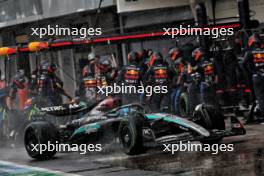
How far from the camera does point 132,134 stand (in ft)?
36.4

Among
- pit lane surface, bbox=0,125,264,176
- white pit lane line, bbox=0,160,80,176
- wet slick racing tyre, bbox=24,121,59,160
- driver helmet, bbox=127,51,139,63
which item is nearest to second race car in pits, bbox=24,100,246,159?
wet slick racing tyre, bbox=24,121,59,160

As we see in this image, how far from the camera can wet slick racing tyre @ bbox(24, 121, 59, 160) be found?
12.2 m

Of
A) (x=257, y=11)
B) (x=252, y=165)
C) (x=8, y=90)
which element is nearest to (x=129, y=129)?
(x=252, y=165)

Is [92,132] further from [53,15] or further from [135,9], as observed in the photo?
[53,15]

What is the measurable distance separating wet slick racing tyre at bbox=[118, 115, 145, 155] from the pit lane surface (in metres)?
0.14

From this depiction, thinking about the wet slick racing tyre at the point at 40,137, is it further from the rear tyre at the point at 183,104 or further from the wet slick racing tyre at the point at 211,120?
the rear tyre at the point at 183,104

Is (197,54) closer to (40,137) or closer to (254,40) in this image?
(254,40)

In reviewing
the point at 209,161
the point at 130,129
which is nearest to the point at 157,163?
the point at 209,161

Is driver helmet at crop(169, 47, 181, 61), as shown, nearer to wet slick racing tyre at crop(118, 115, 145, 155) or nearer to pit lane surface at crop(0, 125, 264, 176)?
pit lane surface at crop(0, 125, 264, 176)

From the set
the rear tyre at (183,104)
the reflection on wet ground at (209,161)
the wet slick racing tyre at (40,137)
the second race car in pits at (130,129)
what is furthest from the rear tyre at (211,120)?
the rear tyre at (183,104)

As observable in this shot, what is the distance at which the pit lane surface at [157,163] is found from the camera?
30.9 feet

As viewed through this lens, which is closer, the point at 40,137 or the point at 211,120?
the point at 211,120

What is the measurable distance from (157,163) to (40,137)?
8.72 ft

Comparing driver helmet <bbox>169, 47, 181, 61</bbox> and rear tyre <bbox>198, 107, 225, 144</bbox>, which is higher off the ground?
driver helmet <bbox>169, 47, 181, 61</bbox>
